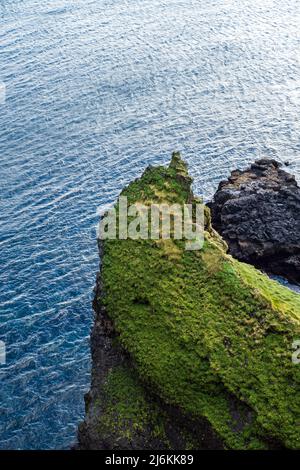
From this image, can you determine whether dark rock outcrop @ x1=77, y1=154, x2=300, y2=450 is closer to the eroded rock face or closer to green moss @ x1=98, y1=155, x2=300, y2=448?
green moss @ x1=98, y1=155, x2=300, y2=448

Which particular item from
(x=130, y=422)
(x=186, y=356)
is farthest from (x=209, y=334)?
(x=130, y=422)

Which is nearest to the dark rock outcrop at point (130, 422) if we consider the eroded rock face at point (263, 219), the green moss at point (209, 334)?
the green moss at point (209, 334)

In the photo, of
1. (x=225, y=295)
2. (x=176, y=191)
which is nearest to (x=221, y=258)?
(x=225, y=295)

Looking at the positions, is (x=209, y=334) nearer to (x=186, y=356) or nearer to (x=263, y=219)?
(x=186, y=356)

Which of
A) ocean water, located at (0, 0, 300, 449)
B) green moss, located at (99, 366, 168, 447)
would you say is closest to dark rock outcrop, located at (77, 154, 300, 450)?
green moss, located at (99, 366, 168, 447)

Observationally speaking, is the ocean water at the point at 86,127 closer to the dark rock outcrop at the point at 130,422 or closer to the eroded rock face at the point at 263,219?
the eroded rock face at the point at 263,219
